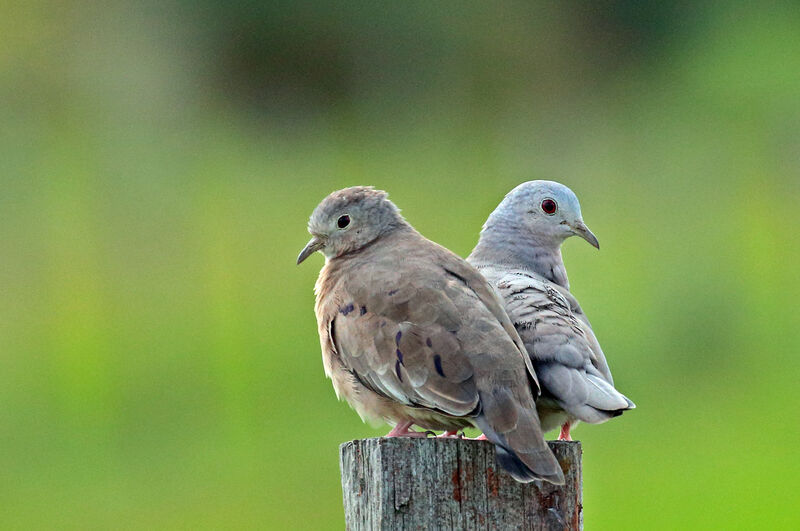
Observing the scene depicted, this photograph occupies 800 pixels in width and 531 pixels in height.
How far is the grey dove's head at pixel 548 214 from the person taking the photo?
4.93m

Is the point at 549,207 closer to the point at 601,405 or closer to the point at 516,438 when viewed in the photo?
the point at 601,405

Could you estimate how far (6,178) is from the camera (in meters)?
16.1

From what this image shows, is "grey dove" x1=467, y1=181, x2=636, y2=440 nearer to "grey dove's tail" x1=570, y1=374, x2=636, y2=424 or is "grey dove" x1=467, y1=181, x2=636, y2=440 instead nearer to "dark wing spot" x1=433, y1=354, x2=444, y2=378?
"grey dove's tail" x1=570, y1=374, x2=636, y2=424

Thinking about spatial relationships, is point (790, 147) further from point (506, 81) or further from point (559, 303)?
point (559, 303)

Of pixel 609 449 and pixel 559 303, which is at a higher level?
pixel 609 449

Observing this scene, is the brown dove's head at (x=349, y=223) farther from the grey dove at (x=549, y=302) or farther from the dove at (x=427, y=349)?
the grey dove at (x=549, y=302)

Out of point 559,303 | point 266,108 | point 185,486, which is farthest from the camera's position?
point 266,108

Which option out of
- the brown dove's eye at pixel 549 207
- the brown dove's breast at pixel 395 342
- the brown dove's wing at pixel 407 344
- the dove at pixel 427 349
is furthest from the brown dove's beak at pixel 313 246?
the brown dove's eye at pixel 549 207

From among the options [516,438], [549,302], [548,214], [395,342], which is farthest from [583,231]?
[516,438]

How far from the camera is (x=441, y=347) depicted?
3385 millimetres

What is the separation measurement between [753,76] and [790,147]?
1201mm

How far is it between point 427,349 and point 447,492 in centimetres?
64

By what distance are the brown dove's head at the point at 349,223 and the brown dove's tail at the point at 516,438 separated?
51.8 inches

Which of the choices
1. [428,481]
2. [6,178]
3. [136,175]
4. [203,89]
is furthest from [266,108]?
[428,481]
